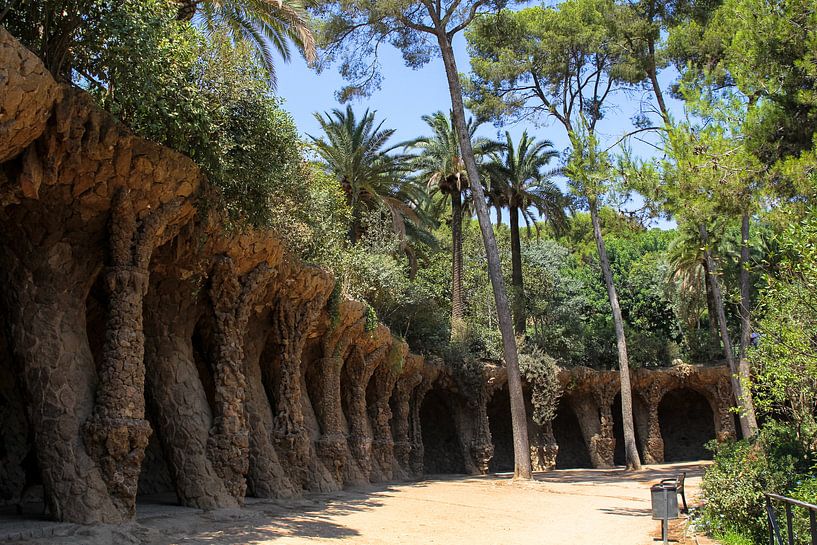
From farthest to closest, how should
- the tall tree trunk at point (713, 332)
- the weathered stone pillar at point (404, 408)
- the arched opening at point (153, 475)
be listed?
the tall tree trunk at point (713, 332), the weathered stone pillar at point (404, 408), the arched opening at point (153, 475)

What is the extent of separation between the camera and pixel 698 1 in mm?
17719

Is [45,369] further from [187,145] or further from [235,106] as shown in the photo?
[235,106]

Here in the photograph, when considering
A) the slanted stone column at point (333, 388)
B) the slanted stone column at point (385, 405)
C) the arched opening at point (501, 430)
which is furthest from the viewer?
the arched opening at point (501, 430)

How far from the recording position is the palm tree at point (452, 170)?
31703mm

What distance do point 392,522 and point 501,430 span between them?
24580 mm

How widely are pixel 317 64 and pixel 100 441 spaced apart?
53.1 feet

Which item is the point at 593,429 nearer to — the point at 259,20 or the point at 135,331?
the point at 259,20

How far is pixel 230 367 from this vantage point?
14289 millimetres

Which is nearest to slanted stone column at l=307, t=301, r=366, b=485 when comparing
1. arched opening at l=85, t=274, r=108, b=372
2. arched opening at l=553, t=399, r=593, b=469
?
arched opening at l=85, t=274, r=108, b=372

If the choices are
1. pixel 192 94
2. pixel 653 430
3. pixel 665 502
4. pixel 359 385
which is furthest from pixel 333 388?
pixel 653 430

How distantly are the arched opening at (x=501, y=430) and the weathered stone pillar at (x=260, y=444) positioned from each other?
2133cm

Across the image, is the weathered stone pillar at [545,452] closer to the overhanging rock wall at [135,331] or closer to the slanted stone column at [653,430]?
the slanted stone column at [653,430]

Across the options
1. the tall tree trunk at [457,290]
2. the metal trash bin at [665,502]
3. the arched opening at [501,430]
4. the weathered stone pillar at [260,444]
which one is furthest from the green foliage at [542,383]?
the metal trash bin at [665,502]

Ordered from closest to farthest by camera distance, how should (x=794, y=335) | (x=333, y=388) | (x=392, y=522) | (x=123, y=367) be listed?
(x=123, y=367)
(x=794, y=335)
(x=392, y=522)
(x=333, y=388)
